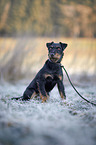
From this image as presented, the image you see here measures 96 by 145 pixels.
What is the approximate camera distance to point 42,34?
596 cm

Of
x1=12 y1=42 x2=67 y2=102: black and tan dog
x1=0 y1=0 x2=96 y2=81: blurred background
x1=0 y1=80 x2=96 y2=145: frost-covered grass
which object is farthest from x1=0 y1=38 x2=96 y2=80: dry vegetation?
x1=0 y1=80 x2=96 y2=145: frost-covered grass

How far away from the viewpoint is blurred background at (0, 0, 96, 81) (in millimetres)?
5195

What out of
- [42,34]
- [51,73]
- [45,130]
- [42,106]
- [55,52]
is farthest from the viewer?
[42,34]

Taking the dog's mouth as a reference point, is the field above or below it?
below

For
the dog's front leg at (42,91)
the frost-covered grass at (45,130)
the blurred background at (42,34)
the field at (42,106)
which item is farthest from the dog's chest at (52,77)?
the blurred background at (42,34)

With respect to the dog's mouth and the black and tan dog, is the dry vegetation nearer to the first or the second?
the black and tan dog

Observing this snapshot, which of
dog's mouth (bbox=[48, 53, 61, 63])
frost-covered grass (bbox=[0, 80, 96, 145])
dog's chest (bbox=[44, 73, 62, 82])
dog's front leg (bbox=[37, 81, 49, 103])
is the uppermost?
dog's mouth (bbox=[48, 53, 61, 63])

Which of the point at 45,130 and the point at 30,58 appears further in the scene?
the point at 30,58

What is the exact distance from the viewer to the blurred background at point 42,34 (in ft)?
17.0

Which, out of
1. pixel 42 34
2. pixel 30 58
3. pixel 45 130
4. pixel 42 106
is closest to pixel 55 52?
pixel 42 106

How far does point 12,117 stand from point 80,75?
4018mm

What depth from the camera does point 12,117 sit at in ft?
5.47

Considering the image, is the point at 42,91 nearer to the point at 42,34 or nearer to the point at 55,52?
the point at 55,52

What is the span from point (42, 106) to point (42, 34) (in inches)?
167
